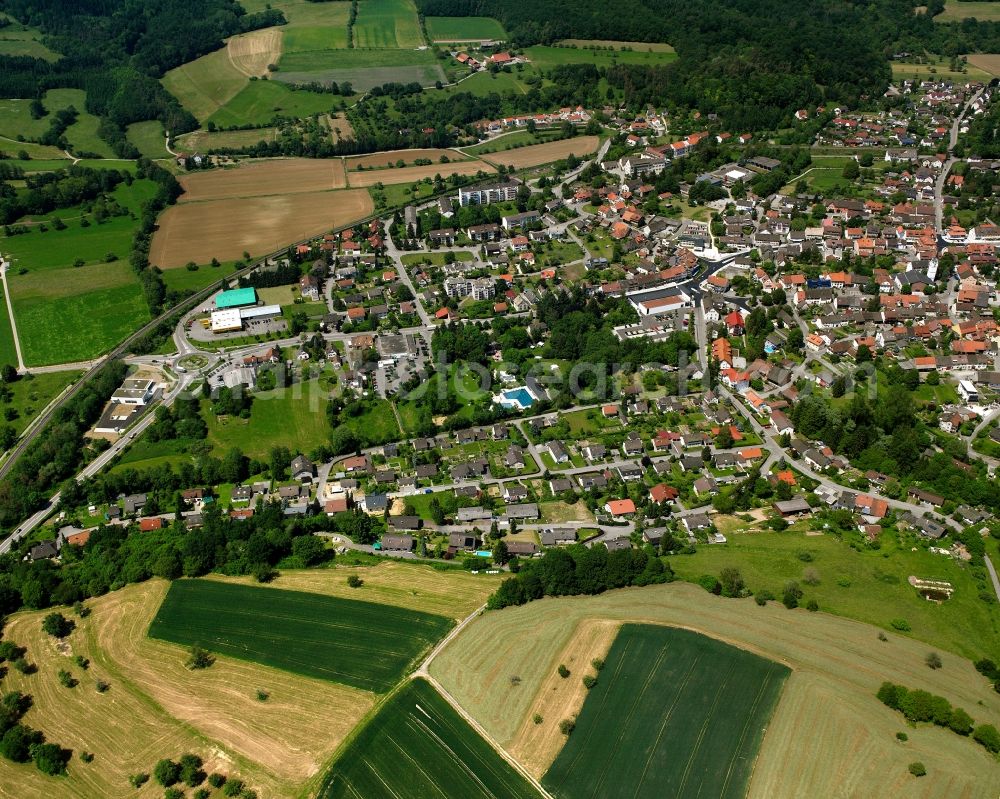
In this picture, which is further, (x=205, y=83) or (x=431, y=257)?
(x=205, y=83)

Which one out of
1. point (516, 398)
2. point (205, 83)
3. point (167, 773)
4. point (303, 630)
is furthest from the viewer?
point (205, 83)

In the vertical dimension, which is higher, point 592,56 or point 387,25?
point 387,25

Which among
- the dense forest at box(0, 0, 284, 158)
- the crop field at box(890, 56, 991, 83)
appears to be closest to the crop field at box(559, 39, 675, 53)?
the crop field at box(890, 56, 991, 83)

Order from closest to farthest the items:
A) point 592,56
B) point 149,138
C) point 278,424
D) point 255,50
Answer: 1. point 278,424
2. point 149,138
3. point 592,56
4. point 255,50

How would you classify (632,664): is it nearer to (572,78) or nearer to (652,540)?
(652,540)

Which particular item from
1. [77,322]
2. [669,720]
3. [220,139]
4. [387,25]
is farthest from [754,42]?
[669,720]

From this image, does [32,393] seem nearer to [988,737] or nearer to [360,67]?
[988,737]

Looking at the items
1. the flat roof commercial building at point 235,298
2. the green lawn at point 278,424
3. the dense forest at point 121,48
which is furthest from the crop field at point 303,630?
the dense forest at point 121,48

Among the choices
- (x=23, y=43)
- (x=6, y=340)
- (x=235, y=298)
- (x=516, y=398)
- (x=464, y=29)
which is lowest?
(x=516, y=398)
